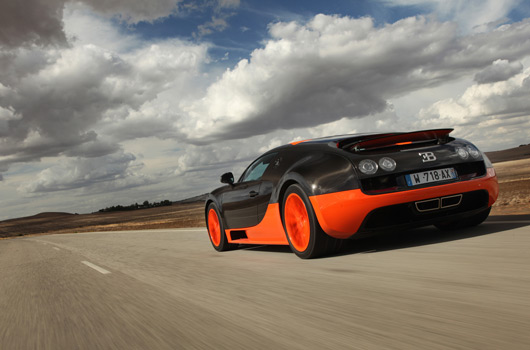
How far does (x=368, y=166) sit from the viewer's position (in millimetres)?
4035

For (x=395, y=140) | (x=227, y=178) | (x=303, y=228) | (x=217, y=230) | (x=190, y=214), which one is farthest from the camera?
(x=190, y=214)

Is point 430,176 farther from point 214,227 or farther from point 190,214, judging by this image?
point 190,214

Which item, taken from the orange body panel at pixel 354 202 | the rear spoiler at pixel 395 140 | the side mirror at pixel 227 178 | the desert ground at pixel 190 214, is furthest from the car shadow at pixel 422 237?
the desert ground at pixel 190 214

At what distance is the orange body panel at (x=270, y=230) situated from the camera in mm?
5000

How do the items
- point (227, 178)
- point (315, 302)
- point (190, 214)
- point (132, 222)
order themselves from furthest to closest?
point (132, 222) → point (190, 214) → point (227, 178) → point (315, 302)

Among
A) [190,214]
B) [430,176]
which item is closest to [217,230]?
[430,176]

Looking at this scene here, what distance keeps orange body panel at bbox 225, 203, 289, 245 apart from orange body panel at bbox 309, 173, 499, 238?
0.83m

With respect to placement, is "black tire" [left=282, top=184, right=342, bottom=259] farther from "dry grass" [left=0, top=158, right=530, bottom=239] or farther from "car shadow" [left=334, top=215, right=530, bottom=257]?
"dry grass" [left=0, top=158, right=530, bottom=239]

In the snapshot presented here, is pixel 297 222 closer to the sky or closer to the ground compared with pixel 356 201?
closer to the ground

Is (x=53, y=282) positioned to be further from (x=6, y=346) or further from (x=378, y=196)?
(x=378, y=196)

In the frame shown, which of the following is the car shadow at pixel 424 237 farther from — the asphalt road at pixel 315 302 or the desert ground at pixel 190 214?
the desert ground at pixel 190 214

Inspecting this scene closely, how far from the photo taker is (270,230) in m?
5.23

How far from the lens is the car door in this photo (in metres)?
5.47

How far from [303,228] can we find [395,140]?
46.5 inches
